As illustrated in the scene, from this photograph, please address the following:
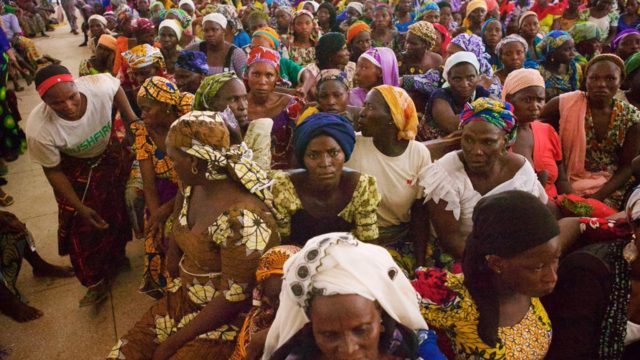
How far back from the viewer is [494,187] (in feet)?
8.30

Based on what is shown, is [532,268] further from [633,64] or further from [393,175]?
[633,64]

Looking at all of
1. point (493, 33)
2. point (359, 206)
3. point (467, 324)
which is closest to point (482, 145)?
point (359, 206)

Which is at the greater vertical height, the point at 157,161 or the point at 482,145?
the point at 482,145

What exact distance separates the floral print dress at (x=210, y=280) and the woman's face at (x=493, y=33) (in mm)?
5164

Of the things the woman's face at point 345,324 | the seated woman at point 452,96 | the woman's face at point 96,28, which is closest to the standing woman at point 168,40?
the woman's face at point 96,28

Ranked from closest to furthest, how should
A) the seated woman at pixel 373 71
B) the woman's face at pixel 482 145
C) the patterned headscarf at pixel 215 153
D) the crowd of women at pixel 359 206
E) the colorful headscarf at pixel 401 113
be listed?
1. the crowd of women at pixel 359 206
2. the patterned headscarf at pixel 215 153
3. the woman's face at pixel 482 145
4. the colorful headscarf at pixel 401 113
5. the seated woman at pixel 373 71

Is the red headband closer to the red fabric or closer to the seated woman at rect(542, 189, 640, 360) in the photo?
the seated woman at rect(542, 189, 640, 360)

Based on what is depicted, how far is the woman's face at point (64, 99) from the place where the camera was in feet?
9.73

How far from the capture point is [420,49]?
5.07 m

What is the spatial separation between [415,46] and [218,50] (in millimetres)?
2360

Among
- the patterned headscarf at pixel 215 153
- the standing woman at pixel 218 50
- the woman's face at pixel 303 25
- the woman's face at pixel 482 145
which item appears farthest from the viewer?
the woman's face at pixel 303 25

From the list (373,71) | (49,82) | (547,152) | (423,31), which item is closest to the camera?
(49,82)

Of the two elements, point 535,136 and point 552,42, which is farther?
point 552,42

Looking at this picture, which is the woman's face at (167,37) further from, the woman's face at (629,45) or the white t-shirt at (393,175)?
the woman's face at (629,45)
